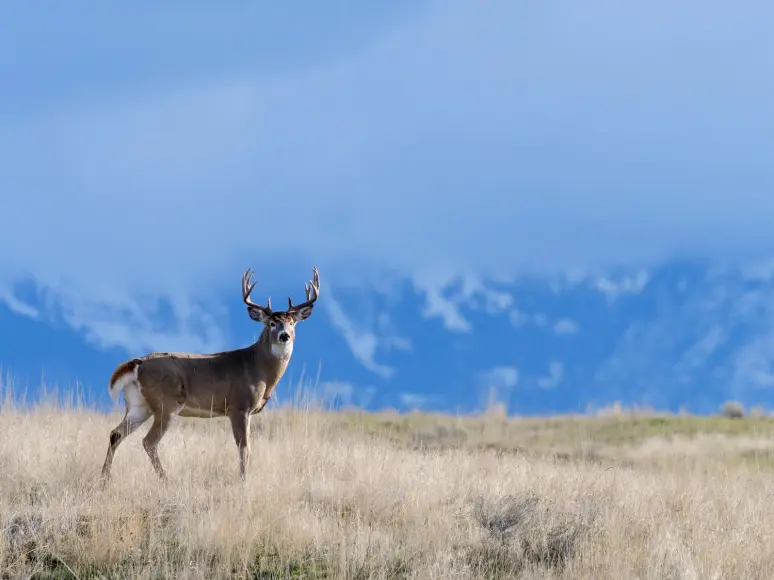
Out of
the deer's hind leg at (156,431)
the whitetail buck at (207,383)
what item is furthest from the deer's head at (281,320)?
the deer's hind leg at (156,431)

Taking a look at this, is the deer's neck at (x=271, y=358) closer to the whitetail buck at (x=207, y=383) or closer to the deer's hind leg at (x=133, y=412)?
the whitetail buck at (x=207, y=383)

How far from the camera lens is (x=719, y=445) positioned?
21.2 meters

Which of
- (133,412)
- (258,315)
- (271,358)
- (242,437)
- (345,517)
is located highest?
(258,315)

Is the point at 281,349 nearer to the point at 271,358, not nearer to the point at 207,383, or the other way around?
the point at 271,358

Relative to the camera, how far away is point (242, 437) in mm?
10516

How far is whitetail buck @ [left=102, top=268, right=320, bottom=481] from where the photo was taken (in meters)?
10.5

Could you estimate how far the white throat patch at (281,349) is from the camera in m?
10.8

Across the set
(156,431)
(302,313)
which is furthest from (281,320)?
(156,431)

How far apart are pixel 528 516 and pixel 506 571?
870 mm

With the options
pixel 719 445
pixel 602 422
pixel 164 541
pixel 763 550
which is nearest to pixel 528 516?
pixel 763 550

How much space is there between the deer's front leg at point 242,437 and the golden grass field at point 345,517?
0.14 m

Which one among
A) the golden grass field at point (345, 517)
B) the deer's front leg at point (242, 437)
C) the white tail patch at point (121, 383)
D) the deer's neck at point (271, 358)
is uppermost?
the deer's neck at point (271, 358)

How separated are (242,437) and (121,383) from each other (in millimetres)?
1448

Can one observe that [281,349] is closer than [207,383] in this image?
No
